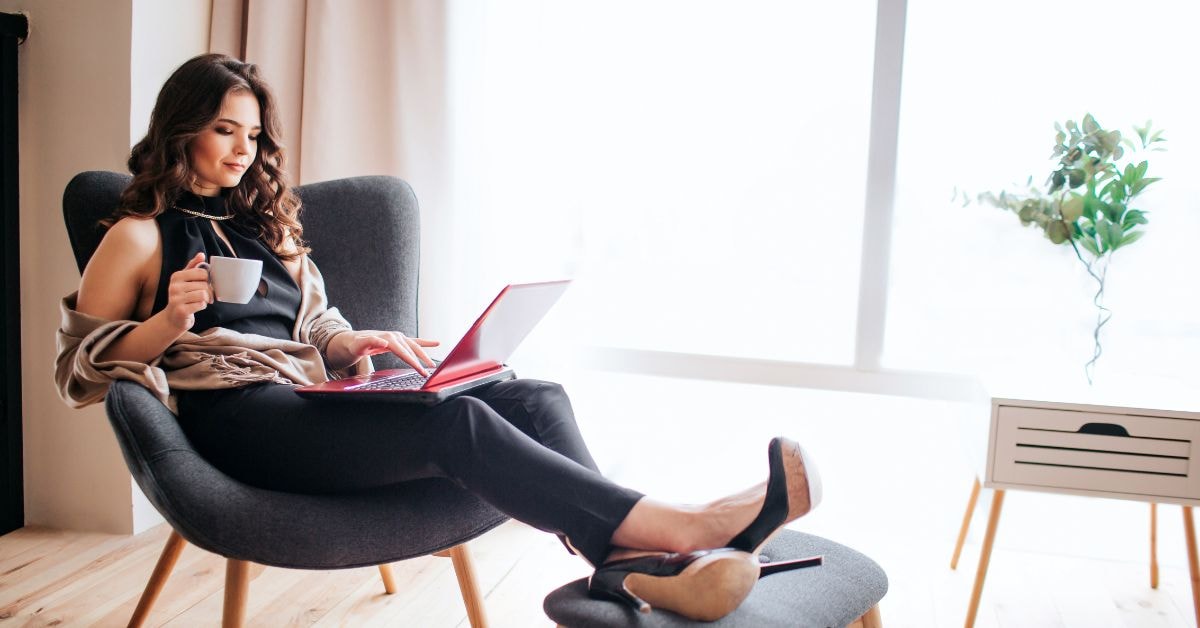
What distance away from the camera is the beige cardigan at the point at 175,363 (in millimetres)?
1446

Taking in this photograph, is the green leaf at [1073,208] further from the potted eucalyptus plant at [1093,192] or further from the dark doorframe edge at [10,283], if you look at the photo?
the dark doorframe edge at [10,283]

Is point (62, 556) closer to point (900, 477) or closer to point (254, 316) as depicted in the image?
point (254, 316)

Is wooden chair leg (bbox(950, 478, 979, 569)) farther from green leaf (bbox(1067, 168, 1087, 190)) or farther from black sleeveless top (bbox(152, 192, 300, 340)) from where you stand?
black sleeveless top (bbox(152, 192, 300, 340))

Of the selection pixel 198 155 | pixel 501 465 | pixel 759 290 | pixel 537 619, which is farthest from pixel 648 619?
pixel 759 290

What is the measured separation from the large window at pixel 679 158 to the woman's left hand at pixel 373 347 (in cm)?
83

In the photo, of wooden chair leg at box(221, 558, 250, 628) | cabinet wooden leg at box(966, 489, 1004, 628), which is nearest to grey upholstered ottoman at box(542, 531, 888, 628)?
wooden chair leg at box(221, 558, 250, 628)

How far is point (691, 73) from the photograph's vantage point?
2.46m

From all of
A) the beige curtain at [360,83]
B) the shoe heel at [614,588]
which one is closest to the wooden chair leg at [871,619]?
the shoe heel at [614,588]

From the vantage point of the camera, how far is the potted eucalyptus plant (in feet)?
6.69

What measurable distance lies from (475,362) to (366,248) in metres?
0.54

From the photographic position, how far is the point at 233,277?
1.31 metres

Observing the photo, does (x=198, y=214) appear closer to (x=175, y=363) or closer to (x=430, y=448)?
(x=175, y=363)

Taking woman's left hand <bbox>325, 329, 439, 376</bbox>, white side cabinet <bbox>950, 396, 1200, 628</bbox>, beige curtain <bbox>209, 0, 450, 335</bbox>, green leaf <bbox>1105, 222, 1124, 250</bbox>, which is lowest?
white side cabinet <bbox>950, 396, 1200, 628</bbox>

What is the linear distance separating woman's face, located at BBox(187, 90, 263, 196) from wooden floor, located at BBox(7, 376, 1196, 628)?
0.91m
